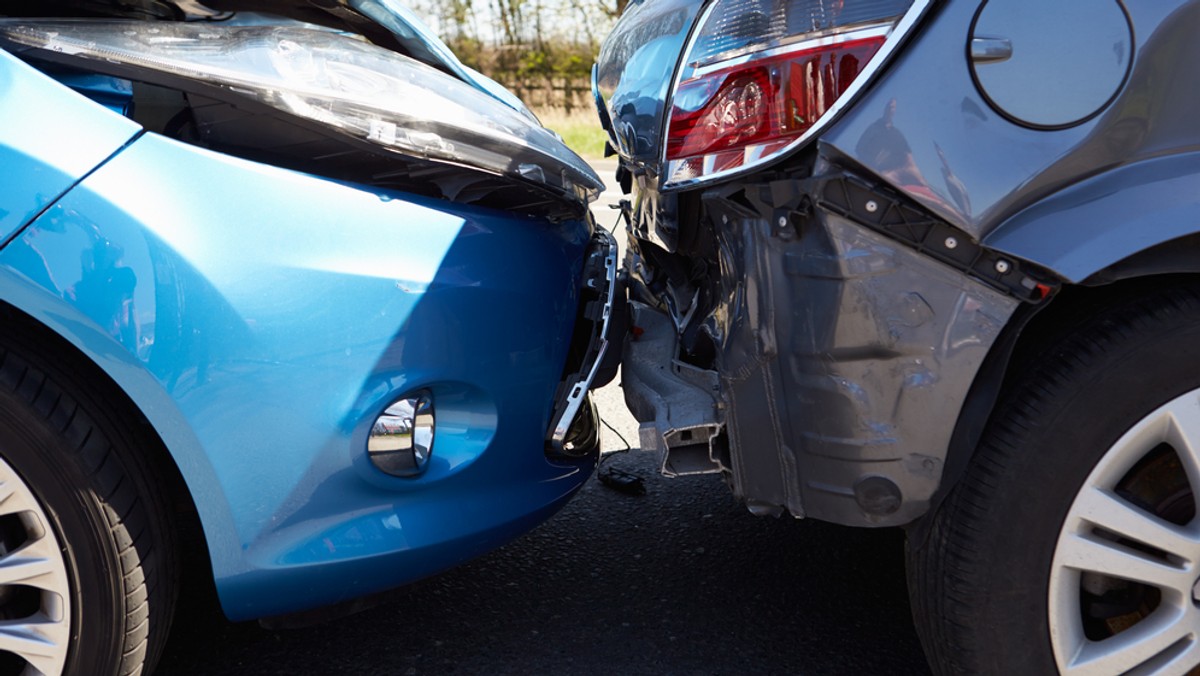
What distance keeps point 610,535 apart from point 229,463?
127 cm

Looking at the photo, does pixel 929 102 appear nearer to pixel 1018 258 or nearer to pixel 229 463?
pixel 1018 258

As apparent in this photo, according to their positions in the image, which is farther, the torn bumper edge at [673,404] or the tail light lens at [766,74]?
the torn bumper edge at [673,404]

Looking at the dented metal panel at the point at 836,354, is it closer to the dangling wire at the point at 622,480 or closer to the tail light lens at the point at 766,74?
the tail light lens at the point at 766,74

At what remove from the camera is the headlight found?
5.89 feet

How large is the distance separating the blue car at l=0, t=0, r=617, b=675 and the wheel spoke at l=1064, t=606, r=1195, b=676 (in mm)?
995

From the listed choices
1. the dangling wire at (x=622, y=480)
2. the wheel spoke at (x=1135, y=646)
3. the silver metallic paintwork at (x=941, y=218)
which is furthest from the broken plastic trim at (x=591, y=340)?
the wheel spoke at (x=1135, y=646)

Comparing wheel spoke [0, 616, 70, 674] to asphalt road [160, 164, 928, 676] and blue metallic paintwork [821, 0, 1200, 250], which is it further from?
blue metallic paintwork [821, 0, 1200, 250]

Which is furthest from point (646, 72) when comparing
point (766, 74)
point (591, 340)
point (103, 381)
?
point (103, 381)

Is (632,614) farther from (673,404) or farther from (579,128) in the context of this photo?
(579,128)

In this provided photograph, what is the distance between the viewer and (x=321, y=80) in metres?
1.90

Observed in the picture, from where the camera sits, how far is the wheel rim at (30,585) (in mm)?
1693

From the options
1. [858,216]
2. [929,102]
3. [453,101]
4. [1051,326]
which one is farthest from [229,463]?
[1051,326]

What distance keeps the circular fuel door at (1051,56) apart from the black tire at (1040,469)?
354 mm

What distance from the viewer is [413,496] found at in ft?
6.22
